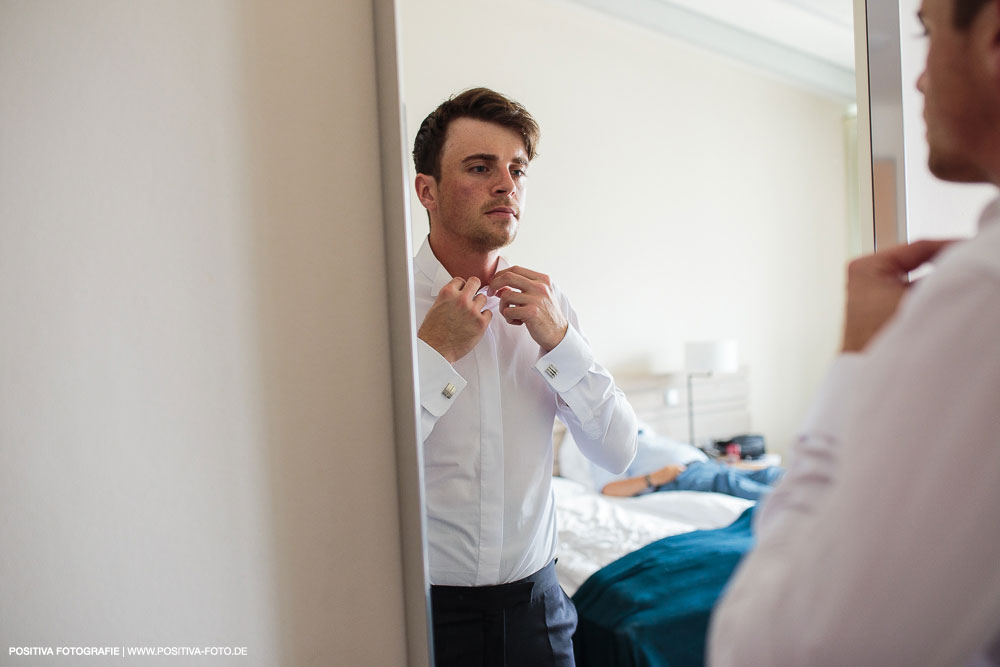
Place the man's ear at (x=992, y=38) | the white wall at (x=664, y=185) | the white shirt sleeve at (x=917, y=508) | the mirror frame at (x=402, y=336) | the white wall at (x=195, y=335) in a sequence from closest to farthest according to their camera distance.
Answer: the white shirt sleeve at (x=917, y=508) < the man's ear at (x=992, y=38) < the white wall at (x=195, y=335) < the mirror frame at (x=402, y=336) < the white wall at (x=664, y=185)

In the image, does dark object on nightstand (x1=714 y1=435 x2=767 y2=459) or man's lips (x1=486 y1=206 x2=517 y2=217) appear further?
dark object on nightstand (x1=714 y1=435 x2=767 y2=459)

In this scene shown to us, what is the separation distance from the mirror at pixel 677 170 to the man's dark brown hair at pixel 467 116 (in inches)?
0.6

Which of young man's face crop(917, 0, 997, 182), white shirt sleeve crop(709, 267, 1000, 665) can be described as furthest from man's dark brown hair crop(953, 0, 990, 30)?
white shirt sleeve crop(709, 267, 1000, 665)

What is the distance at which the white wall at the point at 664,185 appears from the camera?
1.14m

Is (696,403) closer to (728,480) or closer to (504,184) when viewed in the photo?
(728,480)

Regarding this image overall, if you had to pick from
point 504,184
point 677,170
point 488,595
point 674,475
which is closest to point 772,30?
point 677,170

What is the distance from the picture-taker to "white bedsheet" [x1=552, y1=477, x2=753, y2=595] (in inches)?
44.8

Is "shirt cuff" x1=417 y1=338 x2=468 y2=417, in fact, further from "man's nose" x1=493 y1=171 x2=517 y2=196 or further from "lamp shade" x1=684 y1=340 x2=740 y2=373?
"lamp shade" x1=684 y1=340 x2=740 y2=373

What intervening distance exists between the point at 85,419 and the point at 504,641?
2.06 ft

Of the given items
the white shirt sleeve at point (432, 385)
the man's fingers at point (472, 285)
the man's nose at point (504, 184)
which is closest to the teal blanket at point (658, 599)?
the white shirt sleeve at point (432, 385)

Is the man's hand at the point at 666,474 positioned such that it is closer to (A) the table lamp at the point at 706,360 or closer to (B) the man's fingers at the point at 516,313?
(A) the table lamp at the point at 706,360

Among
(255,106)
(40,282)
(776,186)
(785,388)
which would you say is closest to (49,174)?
(40,282)

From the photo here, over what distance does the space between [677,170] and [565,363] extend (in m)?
0.60

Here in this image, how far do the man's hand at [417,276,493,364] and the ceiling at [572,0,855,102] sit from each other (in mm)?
589
